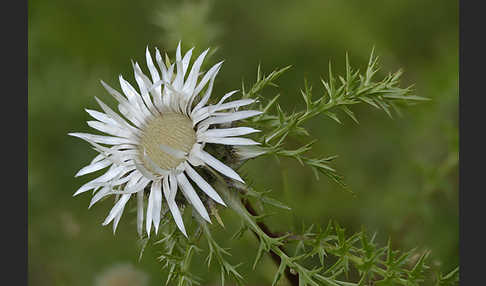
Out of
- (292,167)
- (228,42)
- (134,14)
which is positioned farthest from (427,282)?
(134,14)

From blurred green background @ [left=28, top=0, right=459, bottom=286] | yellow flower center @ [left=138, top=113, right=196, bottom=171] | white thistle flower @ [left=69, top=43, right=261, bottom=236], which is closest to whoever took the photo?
white thistle flower @ [left=69, top=43, right=261, bottom=236]

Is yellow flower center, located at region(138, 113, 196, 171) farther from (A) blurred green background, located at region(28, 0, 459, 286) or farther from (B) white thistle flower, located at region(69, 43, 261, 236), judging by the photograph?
(A) blurred green background, located at region(28, 0, 459, 286)

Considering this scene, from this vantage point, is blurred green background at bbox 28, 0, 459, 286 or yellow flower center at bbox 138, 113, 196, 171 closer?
yellow flower center at bbox 138, 113, 196, 171

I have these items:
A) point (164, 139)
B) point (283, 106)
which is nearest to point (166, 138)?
point (164, 139)

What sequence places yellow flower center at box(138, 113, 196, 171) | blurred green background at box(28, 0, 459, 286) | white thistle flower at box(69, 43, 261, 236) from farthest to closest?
blurred green background at box(28, 0, 459, 286), yellow flower center at box(138, 113, 196, 171), white thistle flower at box(69, 43, 261, 236)

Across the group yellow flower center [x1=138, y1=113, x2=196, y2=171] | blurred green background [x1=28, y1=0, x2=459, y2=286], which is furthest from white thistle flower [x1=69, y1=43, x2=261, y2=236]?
blurred green background [x1=28, y1=0, x2=459, y2=286]

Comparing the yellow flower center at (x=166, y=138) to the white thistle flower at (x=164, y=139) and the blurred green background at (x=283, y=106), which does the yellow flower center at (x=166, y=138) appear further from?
the blurred green background at (x=283, y=106)

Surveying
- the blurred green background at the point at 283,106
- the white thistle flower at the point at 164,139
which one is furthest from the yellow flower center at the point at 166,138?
the blurred green background at the point at 283,106

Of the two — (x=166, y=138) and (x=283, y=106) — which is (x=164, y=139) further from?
(x=283, y=106)
